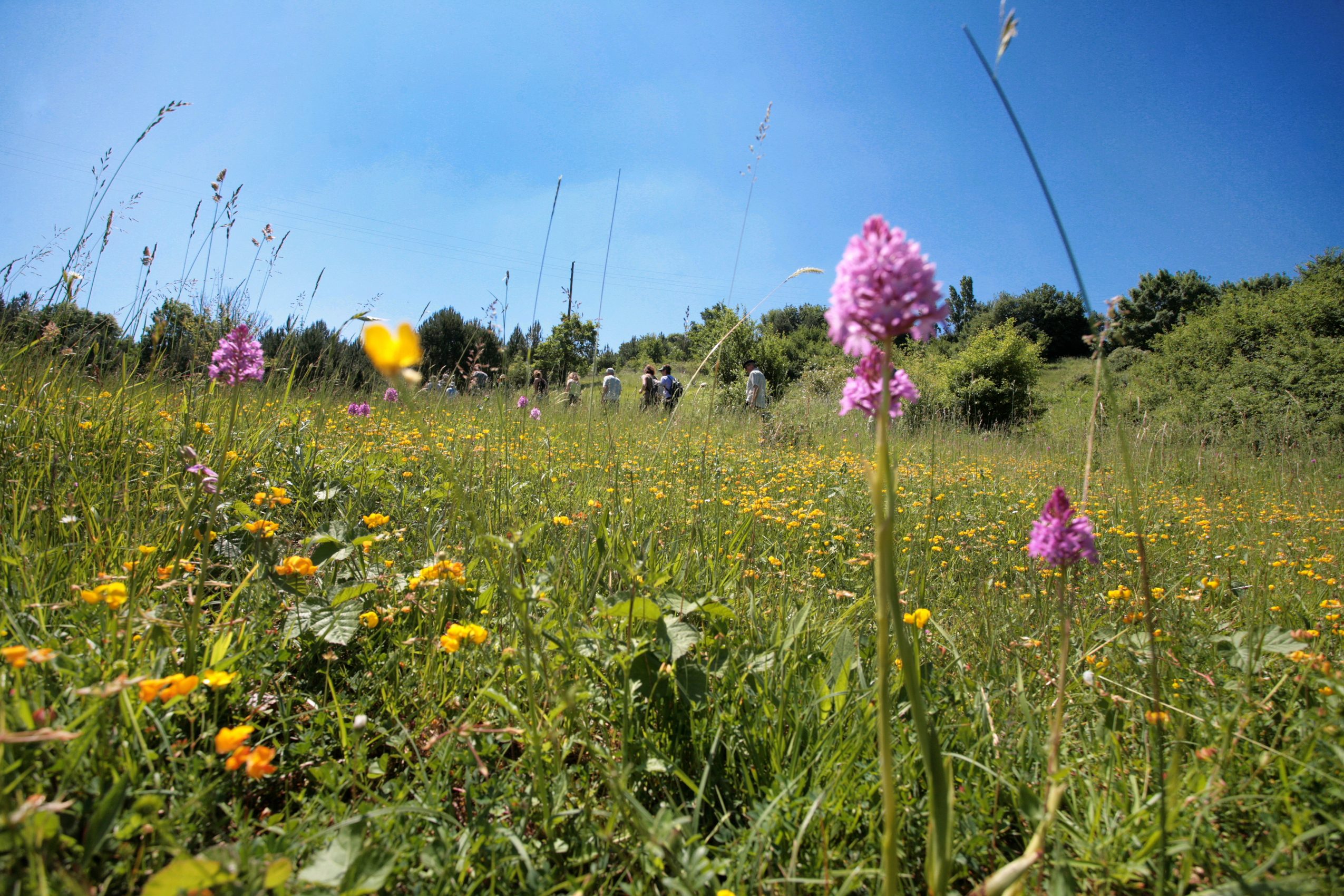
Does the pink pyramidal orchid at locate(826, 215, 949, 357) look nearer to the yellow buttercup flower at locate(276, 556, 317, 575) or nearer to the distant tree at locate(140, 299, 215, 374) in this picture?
the yellow buttercup flower at locate(276, 556, 317, 575)

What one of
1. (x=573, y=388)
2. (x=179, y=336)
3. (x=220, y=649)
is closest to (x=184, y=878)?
(x=220, y=649)

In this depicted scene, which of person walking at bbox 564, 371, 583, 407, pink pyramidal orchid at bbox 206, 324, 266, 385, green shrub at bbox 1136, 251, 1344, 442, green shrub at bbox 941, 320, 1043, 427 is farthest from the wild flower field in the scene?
green shrub at bbox 941, 320, 1043, 427

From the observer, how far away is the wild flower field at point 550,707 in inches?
33.3

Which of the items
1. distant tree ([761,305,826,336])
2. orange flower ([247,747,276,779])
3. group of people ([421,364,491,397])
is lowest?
orange flower ([247,747,276,779])

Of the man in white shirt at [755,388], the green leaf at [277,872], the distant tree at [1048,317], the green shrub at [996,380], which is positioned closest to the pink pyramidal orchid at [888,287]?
the green leaf at [277,872]

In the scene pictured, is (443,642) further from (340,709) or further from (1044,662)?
(1044,662)

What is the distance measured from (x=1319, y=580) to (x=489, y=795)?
12.1 feet

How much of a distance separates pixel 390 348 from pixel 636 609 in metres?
0.80

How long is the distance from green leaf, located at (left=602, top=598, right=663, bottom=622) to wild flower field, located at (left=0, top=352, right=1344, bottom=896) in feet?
0.04

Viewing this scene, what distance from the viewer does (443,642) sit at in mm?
1188

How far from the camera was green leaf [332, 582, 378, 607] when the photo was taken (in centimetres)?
137

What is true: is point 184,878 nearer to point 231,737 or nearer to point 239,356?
point 231,737

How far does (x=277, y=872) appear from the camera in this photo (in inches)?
26.1

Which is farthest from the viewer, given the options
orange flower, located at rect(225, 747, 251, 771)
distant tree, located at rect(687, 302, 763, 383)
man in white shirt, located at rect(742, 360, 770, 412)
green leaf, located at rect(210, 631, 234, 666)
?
distant tree, located at rect(687, 302, 763, 383)
